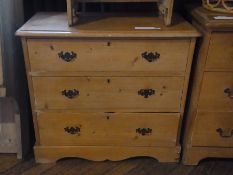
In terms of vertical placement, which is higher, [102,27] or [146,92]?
[102,27]

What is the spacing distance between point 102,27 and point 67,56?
0.70ft

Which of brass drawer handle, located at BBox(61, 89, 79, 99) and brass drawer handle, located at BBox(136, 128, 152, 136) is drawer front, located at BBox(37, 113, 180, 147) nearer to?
brass drawer handle, located at BBox(136, 128, 152, 136)

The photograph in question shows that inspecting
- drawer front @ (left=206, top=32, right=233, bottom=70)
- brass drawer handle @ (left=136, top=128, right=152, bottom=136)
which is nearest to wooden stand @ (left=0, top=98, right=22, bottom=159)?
brass drawer handle @ (left=136, top=128, right=152, bottom=136)

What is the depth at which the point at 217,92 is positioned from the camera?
1477 millimetres

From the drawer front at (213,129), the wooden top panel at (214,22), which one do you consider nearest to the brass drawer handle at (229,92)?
the drawer front at (213,129)

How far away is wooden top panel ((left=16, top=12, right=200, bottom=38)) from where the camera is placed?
52.2 inches

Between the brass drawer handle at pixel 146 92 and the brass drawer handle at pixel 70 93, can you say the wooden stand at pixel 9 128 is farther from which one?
the brass drawer handle at pixel 146 92

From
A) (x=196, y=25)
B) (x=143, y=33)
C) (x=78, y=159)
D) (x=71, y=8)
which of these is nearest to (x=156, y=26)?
(x=143, y=33)

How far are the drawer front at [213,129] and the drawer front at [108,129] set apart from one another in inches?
4.6

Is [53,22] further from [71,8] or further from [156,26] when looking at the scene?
[156,26]

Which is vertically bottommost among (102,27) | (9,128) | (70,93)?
(9,128)

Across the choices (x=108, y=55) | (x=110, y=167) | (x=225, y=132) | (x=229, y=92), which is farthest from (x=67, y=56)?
(x=225, y=132)

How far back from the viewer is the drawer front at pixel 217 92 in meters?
1.44

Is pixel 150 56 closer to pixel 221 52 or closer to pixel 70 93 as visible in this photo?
pixel 221 52
